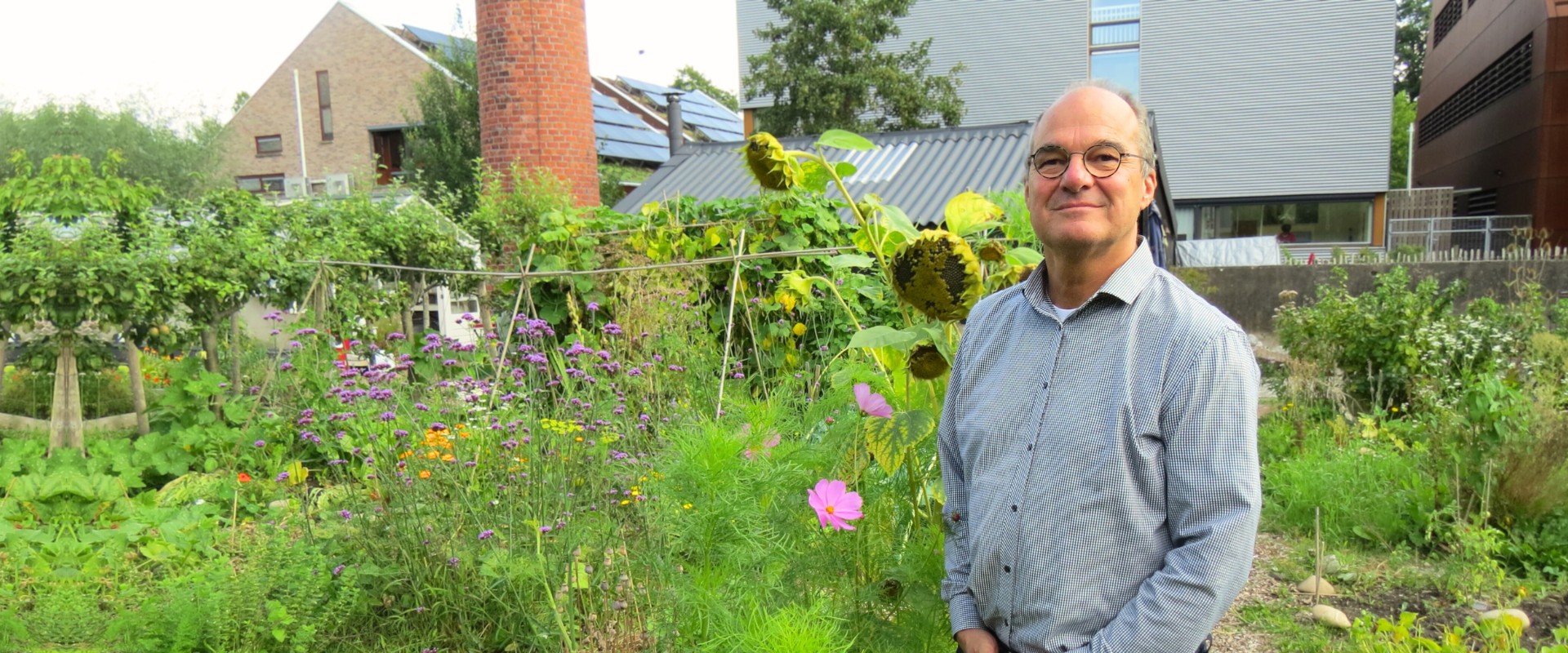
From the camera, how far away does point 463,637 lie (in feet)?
8.63

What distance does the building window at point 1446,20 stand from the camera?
74.4 ft

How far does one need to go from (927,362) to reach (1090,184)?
49 cm

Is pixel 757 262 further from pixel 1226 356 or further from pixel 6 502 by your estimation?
pixel 1226 356

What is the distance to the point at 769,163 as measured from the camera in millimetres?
1769

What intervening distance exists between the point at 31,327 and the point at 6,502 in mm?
1377

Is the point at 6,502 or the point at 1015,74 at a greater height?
the point at 1015,74

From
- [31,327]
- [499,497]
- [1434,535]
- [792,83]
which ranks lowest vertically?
[1434,535]

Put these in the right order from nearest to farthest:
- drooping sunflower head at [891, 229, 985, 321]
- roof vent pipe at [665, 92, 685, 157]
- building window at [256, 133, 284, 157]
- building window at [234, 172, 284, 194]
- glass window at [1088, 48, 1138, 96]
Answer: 1. drooping sunflower head at [891, 229, 985, 321]
2. roof vent pipe at [665, 92, 685, 157]
3. glass window at [1088, 48, 1138, 96]
4. building window at [234, 172, 284, 194]
5. building window at [256, 133, 284, 157]

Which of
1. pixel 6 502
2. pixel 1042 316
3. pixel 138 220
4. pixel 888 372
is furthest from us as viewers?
pixel 138 220

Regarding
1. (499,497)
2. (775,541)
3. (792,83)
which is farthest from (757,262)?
(792,83)

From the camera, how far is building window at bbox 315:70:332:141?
83.6ft

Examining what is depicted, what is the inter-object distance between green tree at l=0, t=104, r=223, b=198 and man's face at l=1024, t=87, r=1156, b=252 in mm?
25637

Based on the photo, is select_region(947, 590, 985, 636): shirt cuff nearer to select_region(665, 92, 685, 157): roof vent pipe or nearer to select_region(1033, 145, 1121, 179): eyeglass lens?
select_region(1033, 145, 1121, 179): eyeglass lens

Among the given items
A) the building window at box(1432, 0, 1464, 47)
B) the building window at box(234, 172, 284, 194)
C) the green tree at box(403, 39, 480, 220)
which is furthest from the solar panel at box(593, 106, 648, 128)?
the building window at box(1432, 0, 1464, 47)
